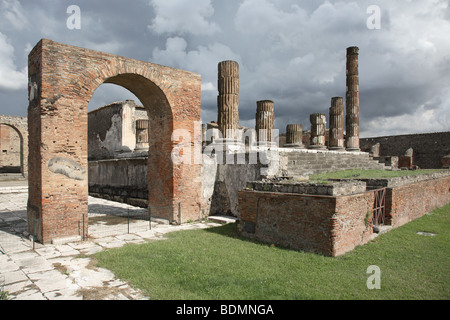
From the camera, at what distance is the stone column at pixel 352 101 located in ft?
56.3

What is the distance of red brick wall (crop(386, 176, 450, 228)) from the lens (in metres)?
7.26

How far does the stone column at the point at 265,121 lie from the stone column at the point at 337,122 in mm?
5827

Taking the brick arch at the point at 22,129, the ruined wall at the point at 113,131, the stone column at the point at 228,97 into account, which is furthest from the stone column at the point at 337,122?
the brick arch at the point at 22,129

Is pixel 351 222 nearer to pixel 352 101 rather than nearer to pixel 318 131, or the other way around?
pixel 318 131

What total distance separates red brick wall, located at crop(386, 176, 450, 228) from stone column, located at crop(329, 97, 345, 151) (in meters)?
5.64

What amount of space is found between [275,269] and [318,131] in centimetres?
1175

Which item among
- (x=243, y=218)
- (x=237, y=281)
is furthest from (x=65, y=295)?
(x=243, y=218)

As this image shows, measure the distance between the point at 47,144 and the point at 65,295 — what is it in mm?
3780

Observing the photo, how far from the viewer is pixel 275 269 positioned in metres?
4.69

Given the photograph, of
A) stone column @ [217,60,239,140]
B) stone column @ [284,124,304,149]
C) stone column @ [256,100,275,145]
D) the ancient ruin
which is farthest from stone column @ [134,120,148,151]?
stone column @ [284,124,304,149]

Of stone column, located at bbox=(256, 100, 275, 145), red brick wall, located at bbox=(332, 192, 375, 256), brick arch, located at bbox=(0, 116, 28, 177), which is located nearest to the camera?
red brick wall, located at bbox=(332, 192, 375, 256)

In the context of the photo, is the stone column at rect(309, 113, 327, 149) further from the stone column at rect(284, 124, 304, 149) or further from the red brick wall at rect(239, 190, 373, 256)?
the red brick wall at rect(239, 190, 373, 256)

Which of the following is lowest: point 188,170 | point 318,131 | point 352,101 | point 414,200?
point 414,200

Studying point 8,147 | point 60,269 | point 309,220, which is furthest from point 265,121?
point 8,147
